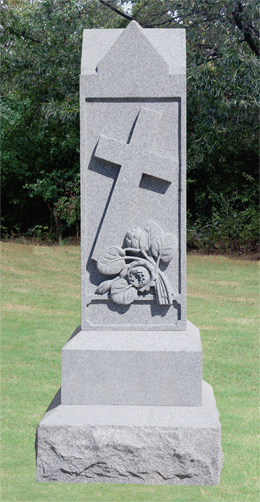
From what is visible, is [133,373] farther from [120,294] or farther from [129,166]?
[129,166]

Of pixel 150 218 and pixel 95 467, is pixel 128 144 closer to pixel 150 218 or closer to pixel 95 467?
pixel 150 218

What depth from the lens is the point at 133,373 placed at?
317 centimetres

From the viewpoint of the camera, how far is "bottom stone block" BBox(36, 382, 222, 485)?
298 cm

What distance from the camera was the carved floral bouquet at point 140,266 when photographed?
326 cm

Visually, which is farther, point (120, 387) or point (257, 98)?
point (257, 98)

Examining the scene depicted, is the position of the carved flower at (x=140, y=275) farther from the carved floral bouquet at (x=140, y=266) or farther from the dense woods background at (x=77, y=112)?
the dense woods background at (x=77, y=112)

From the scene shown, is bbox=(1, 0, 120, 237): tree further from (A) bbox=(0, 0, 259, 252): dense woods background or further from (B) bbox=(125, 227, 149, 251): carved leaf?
(B) bbox=(125, 227, 149, 251): carved leaf

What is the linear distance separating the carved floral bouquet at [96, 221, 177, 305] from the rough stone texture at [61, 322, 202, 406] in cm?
31

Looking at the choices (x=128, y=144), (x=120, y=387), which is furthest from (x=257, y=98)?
(x=120, y=387)

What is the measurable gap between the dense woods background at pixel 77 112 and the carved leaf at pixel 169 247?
613cm

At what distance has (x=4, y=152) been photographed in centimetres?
1339

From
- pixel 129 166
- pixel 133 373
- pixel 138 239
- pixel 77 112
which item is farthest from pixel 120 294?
pixel 77 112

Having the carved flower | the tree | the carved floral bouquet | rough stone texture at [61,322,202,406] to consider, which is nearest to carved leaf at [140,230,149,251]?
the carved floral bouquet

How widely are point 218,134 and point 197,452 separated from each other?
8066 mm
